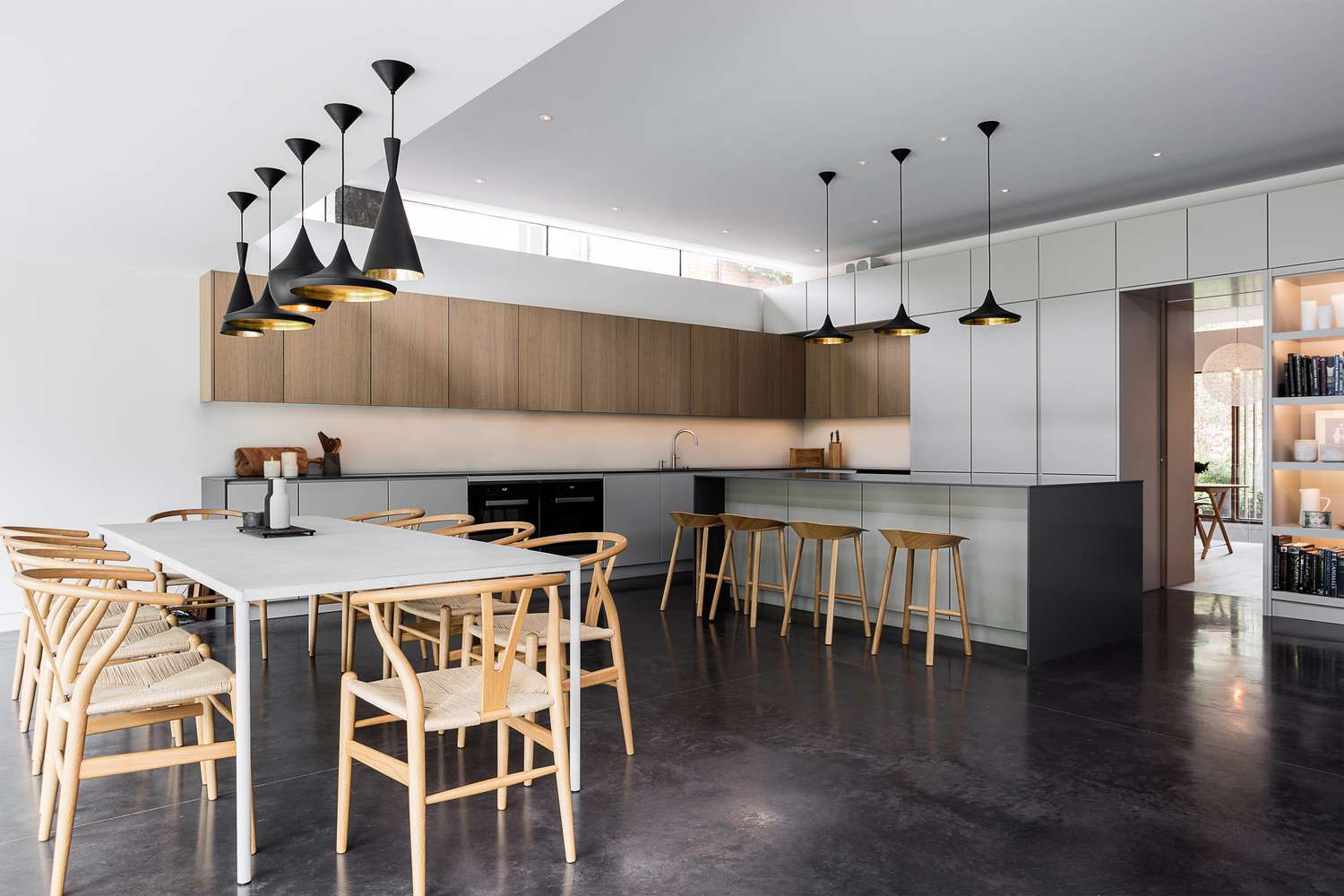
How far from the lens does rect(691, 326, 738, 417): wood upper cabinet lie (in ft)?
27.9

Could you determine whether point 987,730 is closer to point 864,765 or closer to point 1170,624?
point 864,765

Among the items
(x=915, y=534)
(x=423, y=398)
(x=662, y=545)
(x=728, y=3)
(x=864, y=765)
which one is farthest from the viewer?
(x=662, y=545)

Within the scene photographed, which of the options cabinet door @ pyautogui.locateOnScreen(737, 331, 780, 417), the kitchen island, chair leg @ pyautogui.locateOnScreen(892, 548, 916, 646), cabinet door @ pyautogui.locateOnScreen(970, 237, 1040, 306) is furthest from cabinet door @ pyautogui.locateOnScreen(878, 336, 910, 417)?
chair leg @ pyautogui.locateOnScreen(892, 548, 916, 646)

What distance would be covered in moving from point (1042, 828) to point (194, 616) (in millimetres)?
5168

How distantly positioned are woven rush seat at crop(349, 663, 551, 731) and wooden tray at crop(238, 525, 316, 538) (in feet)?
4.53

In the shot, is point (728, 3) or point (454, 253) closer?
point (728, 3)

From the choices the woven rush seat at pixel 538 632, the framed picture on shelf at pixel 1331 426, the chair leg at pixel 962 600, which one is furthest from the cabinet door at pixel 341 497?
the framed picture on shelf at pixel 1331 426

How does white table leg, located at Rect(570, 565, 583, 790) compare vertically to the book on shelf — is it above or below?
below

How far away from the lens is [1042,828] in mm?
2619

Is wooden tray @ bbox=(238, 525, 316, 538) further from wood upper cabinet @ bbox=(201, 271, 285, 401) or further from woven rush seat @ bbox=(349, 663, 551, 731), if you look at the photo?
wood upper cabinet @ bbox=(201, 271, 285, 401)

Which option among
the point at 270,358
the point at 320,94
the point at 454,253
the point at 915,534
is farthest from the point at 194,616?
the point at 915,534

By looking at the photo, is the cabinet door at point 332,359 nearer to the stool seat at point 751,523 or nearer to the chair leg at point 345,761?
the stool seat at point 751,523

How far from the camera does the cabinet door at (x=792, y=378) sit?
9211 mm

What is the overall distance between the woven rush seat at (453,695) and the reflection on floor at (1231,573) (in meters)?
5.52
